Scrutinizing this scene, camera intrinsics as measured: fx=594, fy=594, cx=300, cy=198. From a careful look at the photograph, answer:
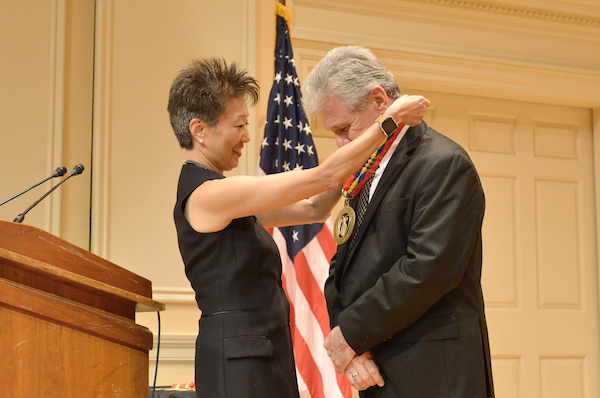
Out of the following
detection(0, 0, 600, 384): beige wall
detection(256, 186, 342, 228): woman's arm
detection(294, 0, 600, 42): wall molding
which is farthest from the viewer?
detection(294, 0, 600, 42): wall molding

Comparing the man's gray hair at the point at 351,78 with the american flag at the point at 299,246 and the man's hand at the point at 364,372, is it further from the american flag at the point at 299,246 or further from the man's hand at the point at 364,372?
the american flag at the point at 299,246

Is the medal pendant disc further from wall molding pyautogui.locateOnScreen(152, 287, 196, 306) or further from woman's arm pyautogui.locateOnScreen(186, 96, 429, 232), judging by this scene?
wall molding pyautogui.locateOnScreen(152, 287, 196, 306)

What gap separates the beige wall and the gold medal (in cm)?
181

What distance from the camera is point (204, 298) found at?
5.92ft

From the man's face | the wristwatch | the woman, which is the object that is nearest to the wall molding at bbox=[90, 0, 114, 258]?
the woman

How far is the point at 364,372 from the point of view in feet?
5.37

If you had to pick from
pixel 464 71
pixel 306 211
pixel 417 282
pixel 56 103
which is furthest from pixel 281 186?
pixel 464 71

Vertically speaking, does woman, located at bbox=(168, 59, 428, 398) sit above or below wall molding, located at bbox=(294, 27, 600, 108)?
below

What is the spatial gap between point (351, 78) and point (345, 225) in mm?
457

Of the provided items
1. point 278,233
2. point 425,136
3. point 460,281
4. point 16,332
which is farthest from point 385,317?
point 278,233

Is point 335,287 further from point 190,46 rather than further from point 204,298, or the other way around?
point 190,46

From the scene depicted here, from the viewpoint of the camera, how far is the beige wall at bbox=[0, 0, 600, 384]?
339 cm

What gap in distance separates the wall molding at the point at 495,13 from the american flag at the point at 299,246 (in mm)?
692

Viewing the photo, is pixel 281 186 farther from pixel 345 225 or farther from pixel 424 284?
pixel 424 284
